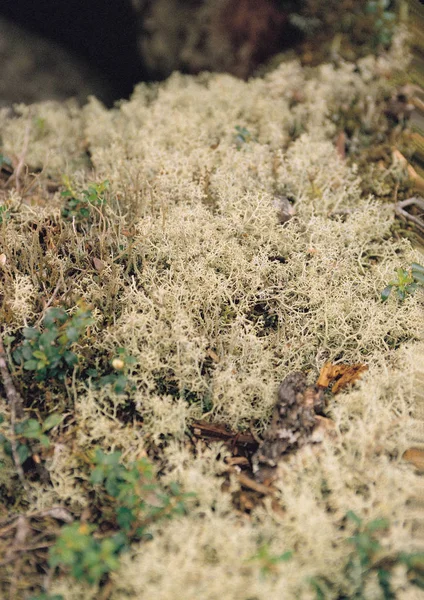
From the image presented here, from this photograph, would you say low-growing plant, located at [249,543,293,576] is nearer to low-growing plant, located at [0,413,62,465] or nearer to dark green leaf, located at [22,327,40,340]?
low-growing plant, located at [0,413,62,465]

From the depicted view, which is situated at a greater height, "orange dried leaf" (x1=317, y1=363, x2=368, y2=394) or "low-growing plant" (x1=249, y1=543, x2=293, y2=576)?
"orange dried leaf" (x1=317, y1=363, x2=368, y2=394)

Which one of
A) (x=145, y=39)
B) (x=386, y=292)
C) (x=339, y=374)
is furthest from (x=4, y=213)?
(x=145, y=39)

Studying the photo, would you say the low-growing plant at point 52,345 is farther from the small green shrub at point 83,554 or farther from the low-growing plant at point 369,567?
the low-growing plant at point 369,567

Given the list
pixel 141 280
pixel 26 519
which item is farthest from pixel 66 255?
pixel 26 519

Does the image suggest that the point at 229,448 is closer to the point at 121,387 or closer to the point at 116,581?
the point at 121,387

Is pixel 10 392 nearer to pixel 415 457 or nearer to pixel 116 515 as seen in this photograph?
pixel 116 515

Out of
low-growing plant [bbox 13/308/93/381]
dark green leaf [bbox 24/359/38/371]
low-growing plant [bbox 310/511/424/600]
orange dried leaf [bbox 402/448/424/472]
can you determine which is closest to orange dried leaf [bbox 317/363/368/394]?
orange dried leaf [bbox 402/448/424/472]
